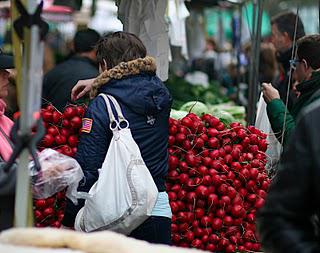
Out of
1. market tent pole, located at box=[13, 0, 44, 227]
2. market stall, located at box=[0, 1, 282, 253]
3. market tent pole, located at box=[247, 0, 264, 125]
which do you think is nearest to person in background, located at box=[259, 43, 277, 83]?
market tent pole, located at box=[247, 0, 264, 125]

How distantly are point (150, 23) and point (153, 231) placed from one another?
6.76 feet

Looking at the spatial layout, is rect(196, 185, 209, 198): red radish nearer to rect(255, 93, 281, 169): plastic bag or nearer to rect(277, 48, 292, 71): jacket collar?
rect(255, 93, 281, 169): plastic bag

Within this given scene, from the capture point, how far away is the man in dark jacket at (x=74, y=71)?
6512 mm

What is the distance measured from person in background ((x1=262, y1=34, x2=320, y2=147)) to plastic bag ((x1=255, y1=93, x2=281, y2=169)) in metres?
0.14

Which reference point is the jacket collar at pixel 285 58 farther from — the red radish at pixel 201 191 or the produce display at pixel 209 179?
the red radish at pixel 201 191

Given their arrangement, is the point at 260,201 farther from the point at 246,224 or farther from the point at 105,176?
the point at 105,176

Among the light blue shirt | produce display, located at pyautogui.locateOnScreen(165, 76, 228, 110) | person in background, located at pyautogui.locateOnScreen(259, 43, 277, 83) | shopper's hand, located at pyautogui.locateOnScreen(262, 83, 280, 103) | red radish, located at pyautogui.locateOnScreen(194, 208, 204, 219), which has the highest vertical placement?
shopper's hand, located at pyautogui.locateOnScreen(262, 83, 280, 103)

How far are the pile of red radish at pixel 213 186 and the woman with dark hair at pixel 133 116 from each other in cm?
56

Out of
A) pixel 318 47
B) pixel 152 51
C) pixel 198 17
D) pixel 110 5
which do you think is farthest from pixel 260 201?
pixel 110 5

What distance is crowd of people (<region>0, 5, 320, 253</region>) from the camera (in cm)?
221

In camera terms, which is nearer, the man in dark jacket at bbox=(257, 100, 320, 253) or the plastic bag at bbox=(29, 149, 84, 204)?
the man in dark jacket at bbox=(257, 100, 320, 253)

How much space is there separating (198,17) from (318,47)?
8684 mm

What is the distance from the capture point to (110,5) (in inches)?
734

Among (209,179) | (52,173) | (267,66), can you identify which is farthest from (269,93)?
(267,66)
